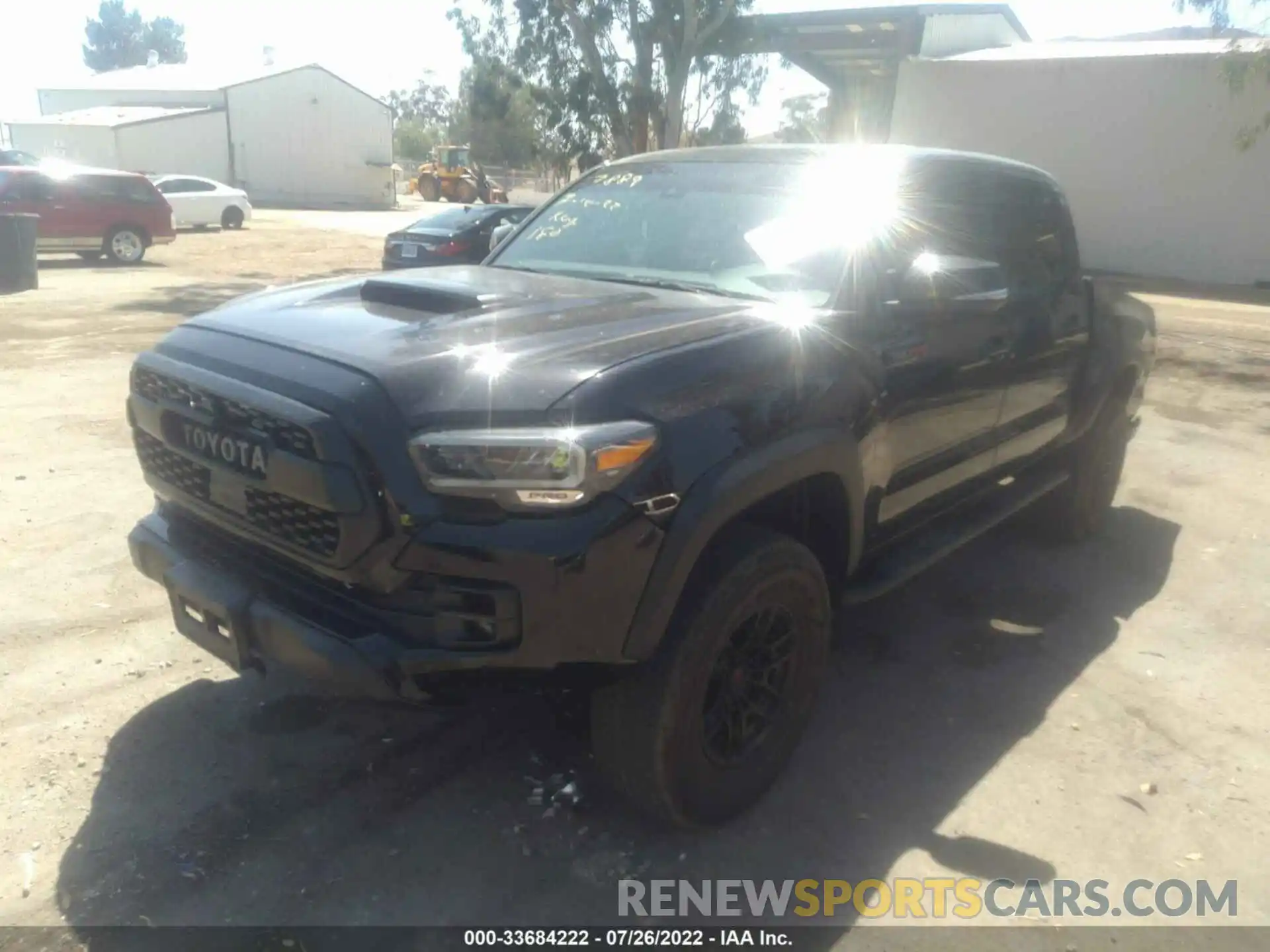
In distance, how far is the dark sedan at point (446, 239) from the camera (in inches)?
552

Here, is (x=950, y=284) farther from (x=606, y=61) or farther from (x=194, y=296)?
(x=606, y=61)

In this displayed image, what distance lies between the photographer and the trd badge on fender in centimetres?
266

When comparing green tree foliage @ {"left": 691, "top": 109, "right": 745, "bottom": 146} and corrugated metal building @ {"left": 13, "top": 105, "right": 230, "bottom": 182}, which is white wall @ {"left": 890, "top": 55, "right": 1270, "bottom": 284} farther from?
corrugated metal building @ {"left": 13, "top": 105, "right": 230, "bottom": 182}

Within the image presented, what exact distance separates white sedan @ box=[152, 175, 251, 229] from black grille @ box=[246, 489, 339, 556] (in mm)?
25698

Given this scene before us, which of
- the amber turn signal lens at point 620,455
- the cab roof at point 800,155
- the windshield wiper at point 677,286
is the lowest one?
the amber turn signal lens at point 620,455

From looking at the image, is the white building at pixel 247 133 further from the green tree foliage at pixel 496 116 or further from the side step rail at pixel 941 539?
the side step rail at pixel 941 539

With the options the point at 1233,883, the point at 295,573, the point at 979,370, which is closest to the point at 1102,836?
the point at 1233,883

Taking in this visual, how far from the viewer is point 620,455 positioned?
2.48m

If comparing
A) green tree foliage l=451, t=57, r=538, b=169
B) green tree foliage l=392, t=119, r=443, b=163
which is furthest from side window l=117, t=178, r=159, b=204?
green tree foliage l=392, t=119, r=443, b=163

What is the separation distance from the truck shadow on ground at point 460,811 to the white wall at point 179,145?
134 feet

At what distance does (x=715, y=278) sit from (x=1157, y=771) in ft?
7.51

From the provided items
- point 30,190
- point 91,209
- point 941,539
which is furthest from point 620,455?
point 91,209

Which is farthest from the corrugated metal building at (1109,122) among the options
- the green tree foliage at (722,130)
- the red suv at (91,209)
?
the red suv at (91,209)

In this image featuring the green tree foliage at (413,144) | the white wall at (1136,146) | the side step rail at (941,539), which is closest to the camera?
the side step rail at (941,539)
